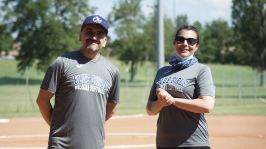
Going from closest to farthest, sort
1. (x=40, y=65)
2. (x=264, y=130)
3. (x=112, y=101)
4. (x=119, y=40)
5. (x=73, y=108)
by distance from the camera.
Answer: (x=73, y=108) → (x=112, y=101) → (x=264, y=130) → (x=40, y=65) → (x=119, y=40)

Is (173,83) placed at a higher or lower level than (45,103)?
higher

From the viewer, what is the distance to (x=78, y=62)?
4.79 meters

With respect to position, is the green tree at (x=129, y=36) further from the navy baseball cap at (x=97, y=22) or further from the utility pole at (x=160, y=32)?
the navy baseball cap at (x=97, y=22)

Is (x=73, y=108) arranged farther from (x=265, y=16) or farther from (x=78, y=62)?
(x=265, y=16)

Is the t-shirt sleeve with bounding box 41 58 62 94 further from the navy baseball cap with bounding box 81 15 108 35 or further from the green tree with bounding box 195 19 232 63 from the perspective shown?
the green tree with bounding box 195 19 232 63

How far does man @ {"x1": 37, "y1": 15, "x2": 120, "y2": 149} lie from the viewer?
4.69 metres

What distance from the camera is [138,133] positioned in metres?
14.0

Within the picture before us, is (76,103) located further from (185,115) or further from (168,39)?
(168,39)

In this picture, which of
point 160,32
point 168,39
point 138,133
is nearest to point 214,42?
point 168,39

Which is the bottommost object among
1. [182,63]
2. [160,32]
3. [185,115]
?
[185,115]

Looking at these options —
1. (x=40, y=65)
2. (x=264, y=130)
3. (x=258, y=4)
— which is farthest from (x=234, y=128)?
(x=258, y=4)

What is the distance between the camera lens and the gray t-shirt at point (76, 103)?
4691 millimetres

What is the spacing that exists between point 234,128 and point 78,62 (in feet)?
38.3

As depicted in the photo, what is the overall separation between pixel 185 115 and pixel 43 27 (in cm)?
5399
